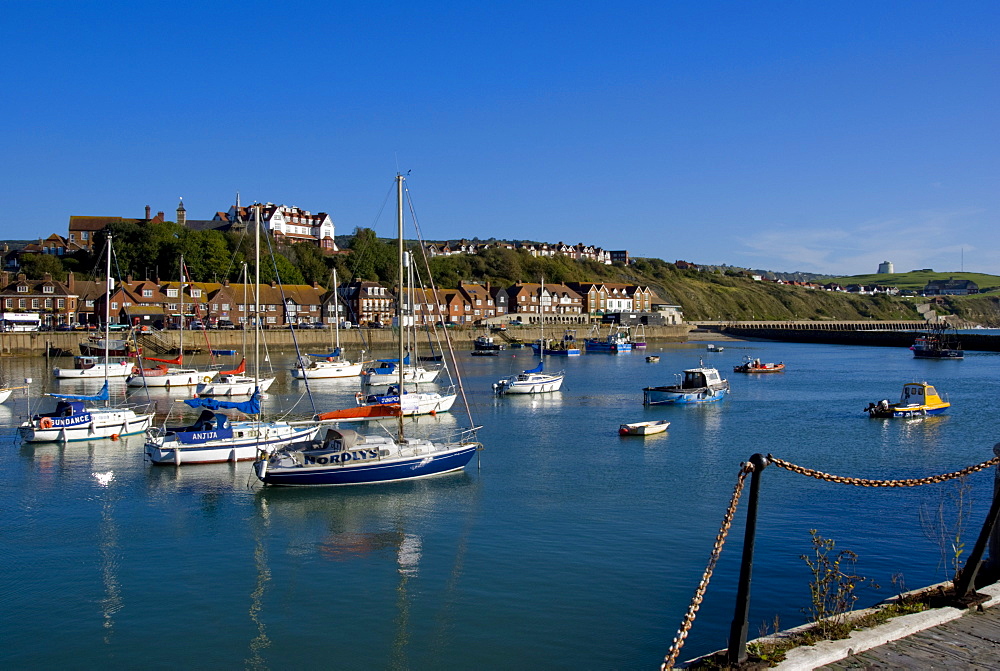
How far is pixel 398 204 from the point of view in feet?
93.4

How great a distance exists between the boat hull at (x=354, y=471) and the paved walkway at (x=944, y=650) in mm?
17351

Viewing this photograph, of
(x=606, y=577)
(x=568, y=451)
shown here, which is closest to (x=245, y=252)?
(x=568, y=451)

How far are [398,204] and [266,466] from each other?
963 cm

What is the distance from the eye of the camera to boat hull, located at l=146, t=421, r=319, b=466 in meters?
28.4

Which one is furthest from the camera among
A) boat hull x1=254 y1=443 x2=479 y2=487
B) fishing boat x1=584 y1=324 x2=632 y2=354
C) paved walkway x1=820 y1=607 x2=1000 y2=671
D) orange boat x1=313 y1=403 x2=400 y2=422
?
fishing boat x1=584 y1=324 x2=632 y2=354

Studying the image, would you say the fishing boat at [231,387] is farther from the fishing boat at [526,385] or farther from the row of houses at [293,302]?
Answer: the row of houses at [293,302]

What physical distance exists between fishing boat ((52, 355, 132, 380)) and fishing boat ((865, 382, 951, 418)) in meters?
50.8

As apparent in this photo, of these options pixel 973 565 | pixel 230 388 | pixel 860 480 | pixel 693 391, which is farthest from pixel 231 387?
pixel 860 480

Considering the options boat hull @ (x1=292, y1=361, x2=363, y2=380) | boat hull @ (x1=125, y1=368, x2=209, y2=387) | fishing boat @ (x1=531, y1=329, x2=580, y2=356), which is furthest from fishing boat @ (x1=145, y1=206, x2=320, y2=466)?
fishing boat @ (x1=531, y1=329, x2=580, y2=356)

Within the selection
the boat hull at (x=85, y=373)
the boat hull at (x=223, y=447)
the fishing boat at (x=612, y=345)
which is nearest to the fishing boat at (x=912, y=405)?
the boat hull at (x=223, y=447)

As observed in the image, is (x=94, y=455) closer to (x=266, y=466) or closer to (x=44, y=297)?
(x=266, y=466)

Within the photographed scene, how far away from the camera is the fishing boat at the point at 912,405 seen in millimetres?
42000

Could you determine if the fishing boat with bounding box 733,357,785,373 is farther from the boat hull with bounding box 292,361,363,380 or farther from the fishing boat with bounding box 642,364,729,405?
the boat hull with bounding box 292,361,363,380

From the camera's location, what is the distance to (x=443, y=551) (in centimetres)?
1906
